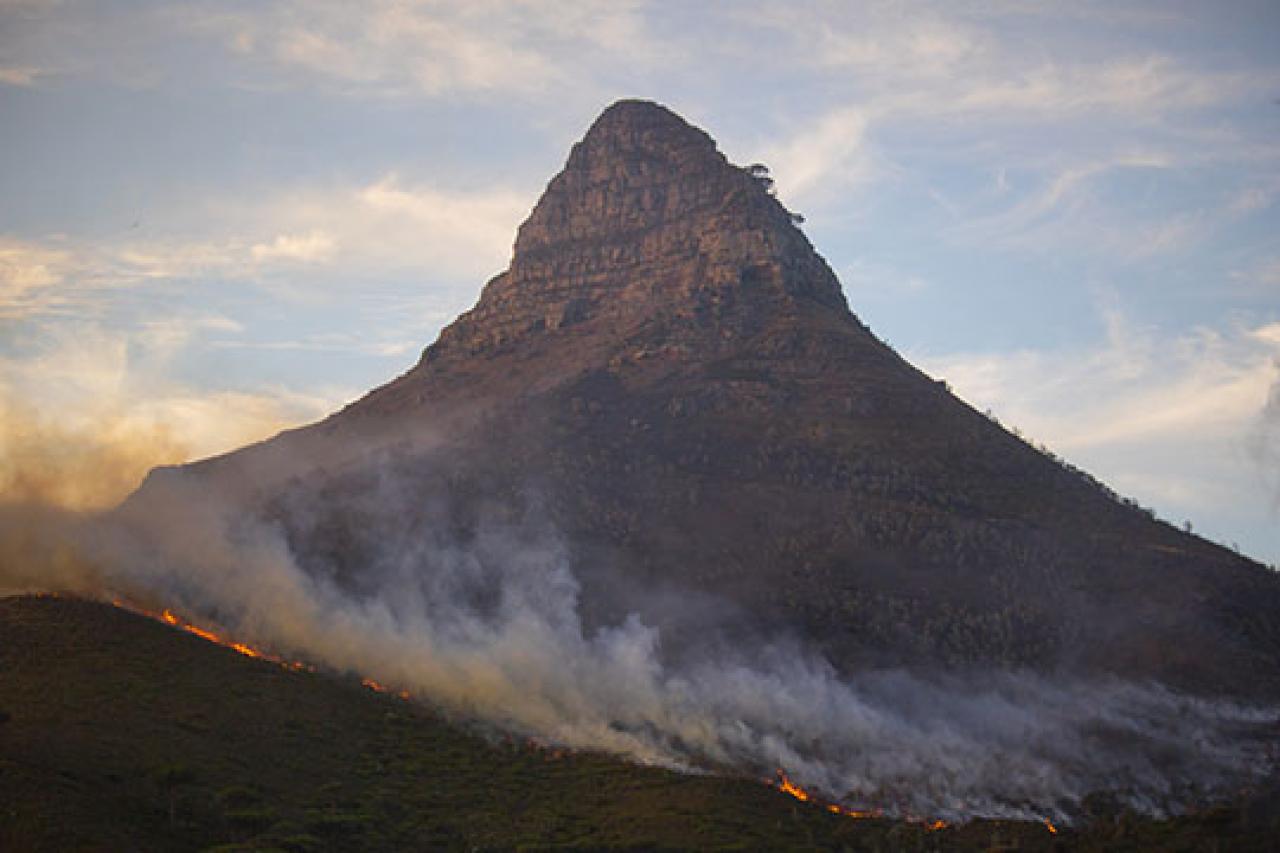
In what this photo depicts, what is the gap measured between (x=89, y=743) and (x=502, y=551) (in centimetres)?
8423

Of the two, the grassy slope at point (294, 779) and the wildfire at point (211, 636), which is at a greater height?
the wildfire at point (211, 636)

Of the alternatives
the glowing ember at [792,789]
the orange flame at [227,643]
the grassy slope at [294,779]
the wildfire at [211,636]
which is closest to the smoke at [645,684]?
the glowing ember at [792,789]

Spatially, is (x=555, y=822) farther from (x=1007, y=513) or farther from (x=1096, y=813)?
(x=1007, y=513)

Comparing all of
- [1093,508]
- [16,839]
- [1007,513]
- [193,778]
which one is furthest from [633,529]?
[16,839]

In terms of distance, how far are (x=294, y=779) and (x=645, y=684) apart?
173ft

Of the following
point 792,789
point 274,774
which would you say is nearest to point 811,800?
point 792,789

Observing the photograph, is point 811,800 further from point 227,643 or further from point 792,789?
point 227,643

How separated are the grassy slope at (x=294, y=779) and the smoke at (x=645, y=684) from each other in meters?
11.9

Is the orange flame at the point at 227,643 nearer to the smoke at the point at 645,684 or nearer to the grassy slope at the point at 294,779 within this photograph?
the smoke at the point at 645,684

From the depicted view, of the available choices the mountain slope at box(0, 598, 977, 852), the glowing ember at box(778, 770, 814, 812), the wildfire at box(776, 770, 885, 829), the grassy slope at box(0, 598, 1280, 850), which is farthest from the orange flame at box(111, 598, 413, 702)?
the wildfire at box(776, 770, 885, 829)

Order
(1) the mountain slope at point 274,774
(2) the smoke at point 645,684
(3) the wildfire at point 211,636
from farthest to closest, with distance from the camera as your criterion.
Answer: (3) the wildfire at point 211,636 < (2) the smoke at point 645,684 < (1) the mountain slope at point 274,774

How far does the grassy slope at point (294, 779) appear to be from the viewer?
9812cm

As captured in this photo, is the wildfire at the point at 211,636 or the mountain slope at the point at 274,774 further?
the wildfire at the point at 211,636

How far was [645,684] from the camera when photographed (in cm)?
15662
